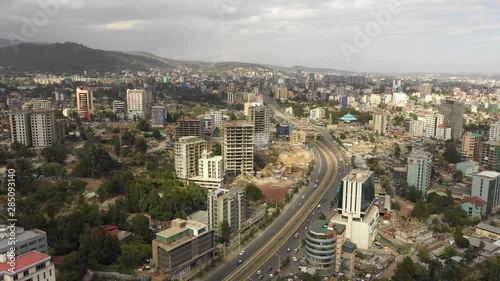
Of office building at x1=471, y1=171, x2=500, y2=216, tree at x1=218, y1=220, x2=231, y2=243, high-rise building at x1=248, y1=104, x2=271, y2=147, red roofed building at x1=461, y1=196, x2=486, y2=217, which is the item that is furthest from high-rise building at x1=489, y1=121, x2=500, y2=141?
tree at x1=218, y1=220, x2=231, y2=243

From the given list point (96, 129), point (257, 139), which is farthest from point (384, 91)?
point (96, 129)

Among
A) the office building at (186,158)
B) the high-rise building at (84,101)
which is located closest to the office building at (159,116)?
the high-rise building at (84,101)

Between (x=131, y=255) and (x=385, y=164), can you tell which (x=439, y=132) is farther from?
(x=131, y=255)

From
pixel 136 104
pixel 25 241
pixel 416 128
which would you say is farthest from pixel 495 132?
pixel 136 104

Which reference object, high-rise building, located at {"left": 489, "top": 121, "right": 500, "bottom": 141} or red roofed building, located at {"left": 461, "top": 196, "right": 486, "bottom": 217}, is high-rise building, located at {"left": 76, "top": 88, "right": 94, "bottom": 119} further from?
high-rise building, located at {"left": 489, "top": 121, "right": 500, "bottom": 141}

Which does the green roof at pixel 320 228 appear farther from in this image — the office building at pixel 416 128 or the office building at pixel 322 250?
the office building at pixel 416 128

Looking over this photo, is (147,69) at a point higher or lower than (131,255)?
higher

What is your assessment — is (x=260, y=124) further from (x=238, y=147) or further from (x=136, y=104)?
(x=136, y=104)
